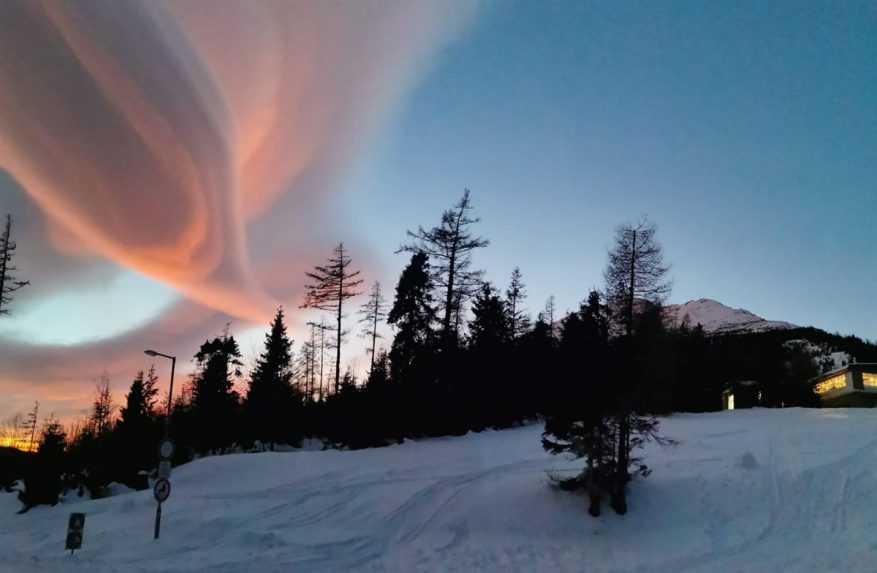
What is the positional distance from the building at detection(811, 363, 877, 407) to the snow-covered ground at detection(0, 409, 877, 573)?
23.3 meters

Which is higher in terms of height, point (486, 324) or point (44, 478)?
point (486, 324)

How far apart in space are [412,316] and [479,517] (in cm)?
2135

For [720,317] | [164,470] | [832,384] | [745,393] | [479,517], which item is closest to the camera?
[164,470]

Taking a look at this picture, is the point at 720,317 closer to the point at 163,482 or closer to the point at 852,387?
the point at 852,387

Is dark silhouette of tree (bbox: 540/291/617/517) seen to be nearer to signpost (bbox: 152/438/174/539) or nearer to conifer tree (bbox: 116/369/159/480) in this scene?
signpost (bbox: 152/438/174/539)

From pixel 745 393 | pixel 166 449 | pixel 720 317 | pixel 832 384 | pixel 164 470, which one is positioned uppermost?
pixel 720 317

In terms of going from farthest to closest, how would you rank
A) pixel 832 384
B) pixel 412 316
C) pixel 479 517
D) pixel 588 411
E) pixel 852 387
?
pixel 832 384
pixel 852 387
pixel 412 316
pixel 479 517
pixel 588 411

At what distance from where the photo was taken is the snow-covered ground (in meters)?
16.6

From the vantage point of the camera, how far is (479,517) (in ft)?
66.8

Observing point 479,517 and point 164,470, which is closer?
point 164,470

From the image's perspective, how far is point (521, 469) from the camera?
86.8 ft

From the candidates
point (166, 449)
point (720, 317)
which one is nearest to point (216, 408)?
point (166, 449)

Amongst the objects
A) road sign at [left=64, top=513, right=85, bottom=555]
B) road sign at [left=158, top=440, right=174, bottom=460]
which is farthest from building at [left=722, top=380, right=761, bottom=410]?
road sign at [left=64, top=513, right=85, bottom=555]

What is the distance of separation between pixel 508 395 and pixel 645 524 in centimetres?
2386
